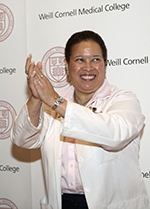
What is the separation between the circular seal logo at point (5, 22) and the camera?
1.86m

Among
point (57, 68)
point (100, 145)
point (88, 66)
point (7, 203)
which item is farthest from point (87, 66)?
point (7, 203)

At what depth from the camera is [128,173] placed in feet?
4.24

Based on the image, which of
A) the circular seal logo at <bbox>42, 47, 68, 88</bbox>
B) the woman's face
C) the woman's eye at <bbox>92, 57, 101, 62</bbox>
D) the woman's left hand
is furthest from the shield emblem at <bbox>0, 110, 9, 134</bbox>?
the woman's left hand

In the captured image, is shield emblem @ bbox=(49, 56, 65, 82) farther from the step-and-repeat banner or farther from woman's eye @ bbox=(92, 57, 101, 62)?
woman's eye @ bbox=(92, 57, 101, 62)

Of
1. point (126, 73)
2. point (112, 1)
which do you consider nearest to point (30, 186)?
point (126, 73)

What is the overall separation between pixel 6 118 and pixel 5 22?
0.60 metres

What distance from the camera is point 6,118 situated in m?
1.91

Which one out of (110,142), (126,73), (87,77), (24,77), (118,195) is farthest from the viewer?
(24,77)

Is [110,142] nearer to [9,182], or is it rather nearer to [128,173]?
[128,173]

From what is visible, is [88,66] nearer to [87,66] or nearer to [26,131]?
[87,66]

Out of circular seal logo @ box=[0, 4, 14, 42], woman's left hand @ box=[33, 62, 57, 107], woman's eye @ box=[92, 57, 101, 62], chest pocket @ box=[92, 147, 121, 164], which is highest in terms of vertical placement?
circular seal logo @ box=[0, 4, 14, 42]

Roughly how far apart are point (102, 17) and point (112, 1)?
0.34 feet

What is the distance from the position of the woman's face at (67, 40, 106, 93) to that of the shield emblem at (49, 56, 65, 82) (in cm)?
38

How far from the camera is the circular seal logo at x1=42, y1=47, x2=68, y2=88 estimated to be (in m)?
1.81
